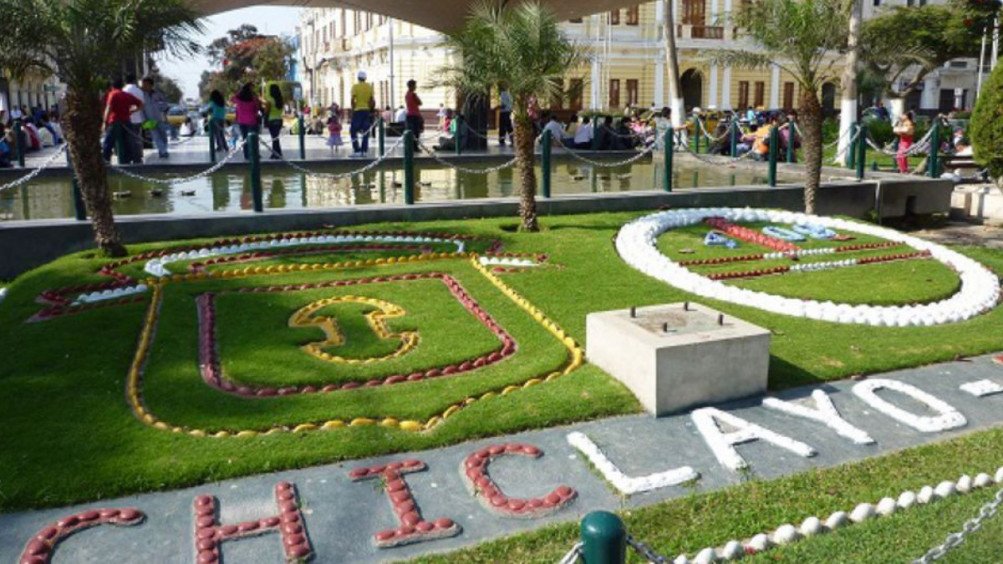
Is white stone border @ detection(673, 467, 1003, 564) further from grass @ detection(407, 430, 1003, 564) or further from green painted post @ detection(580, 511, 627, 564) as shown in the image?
green painted post @ detection(580, 511, 627, 564)

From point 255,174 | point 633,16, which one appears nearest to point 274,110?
point 255,174

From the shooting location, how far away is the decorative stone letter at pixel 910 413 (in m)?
5.83

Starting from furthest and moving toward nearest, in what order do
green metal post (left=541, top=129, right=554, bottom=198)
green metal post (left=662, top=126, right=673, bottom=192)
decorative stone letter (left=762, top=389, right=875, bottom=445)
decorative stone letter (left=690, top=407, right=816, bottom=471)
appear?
1. green metal post (left=662, top=126, right=673, bottom=192)
2. green metal post (left=541, top=129, right=554, bottom=198)
3. decorative stone letter (left=762, top=389, right=875, bottom=445)
4. decorative stone letter (left=690, top=407, right=816, bottom=471)

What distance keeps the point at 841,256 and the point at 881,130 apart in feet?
58.8

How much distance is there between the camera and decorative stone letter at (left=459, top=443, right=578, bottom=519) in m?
4.64

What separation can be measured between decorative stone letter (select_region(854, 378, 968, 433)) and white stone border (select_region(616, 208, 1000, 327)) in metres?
1.57

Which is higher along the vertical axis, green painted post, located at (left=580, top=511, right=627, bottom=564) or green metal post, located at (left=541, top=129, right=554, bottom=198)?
green metal post, located at (left=541, top=129, right=554, bottom=198)

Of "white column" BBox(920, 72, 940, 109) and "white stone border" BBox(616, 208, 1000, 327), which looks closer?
"white stone border" BBox(616, 208, 1000, 327)

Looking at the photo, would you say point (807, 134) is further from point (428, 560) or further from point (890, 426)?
point (428, 560)

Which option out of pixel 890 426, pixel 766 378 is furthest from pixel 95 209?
pixel 890 426

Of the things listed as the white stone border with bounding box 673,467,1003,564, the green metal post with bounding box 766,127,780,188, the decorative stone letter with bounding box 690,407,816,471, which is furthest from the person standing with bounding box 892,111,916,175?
the white stone border with bounding box 673,467,1003,564

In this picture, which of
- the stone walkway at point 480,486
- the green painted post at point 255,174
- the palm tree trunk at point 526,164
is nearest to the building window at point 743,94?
the palm tree trunk at point 526,164

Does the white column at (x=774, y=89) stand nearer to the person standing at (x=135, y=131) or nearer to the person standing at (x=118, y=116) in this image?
the person standing at (x=135, y=131)

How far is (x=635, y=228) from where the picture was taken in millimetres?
11484
